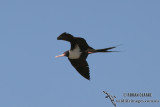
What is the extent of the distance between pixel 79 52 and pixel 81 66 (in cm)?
85

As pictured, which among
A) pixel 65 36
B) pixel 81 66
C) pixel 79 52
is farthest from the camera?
pixel 81 66

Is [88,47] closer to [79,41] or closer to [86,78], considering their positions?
[79,41]

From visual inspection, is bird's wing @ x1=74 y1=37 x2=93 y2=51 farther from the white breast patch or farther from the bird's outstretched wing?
the white breast patch

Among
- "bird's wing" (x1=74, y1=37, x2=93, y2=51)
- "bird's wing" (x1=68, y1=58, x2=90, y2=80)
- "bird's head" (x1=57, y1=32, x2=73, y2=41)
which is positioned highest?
"bird's head" (x1=57, y1=32, x2=73, y2=41)

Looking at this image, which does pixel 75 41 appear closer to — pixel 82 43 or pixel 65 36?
pixel 82 43

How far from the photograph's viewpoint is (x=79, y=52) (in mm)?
11625

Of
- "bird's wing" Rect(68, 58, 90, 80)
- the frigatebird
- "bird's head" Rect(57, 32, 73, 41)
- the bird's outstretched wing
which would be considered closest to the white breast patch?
the frigatebird

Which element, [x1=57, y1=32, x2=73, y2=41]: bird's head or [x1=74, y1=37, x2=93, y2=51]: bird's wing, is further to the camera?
[x1=74, y1=37, x2=93, y2=51]: bird's wing

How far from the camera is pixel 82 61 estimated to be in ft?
39.9

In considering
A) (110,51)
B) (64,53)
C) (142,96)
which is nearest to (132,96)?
(142,96)

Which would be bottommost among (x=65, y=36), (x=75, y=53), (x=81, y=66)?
(x=81, y=66)

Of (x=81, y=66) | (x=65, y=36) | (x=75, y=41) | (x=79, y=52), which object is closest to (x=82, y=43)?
(x=75, y=41)

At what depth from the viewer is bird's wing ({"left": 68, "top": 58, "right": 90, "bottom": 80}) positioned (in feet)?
40.0

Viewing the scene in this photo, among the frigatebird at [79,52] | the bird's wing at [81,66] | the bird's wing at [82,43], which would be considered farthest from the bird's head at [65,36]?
the bird's wing at [81,66]
